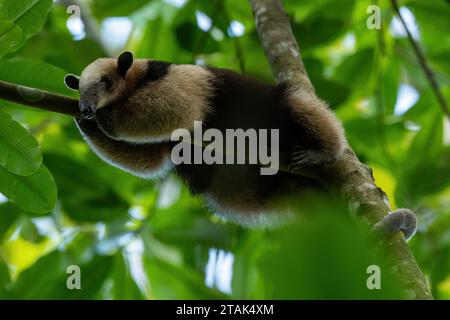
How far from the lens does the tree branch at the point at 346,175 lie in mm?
2529

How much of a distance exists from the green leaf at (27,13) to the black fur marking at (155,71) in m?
1.18

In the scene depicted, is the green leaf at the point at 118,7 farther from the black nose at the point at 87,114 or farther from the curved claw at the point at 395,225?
the curved claw at the point at 395,225

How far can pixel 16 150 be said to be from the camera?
329 centimetres

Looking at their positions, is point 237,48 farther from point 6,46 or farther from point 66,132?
point 6,46

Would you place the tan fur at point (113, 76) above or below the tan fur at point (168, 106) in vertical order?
above

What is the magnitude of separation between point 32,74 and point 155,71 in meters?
1.10

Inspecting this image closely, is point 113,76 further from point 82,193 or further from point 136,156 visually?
point 82,193

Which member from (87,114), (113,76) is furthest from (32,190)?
(113,76)

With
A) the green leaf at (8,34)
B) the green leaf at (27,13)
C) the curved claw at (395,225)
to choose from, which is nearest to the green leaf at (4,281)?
the green leaf at (27,13)

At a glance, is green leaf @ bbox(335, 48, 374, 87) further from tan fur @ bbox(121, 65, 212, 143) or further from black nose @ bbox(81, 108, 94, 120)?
black nose @ bbox(81, 108, 94, 120)

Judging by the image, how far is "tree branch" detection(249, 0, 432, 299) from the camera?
2529mm

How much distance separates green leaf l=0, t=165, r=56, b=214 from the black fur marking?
120 centimetres

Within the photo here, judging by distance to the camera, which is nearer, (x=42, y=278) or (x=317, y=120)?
(x=317, y=120)
